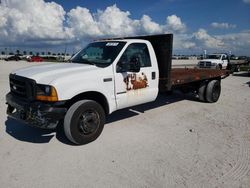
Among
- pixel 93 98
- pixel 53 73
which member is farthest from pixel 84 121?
pixel 53 73

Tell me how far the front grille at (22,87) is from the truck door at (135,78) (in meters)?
1.65

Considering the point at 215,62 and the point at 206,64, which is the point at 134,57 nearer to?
the point at 206,64

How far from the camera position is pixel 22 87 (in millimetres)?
4109

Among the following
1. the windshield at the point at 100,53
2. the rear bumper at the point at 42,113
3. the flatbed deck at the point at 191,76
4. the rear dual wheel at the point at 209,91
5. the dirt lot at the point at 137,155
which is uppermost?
the windshield at the point at 100,53

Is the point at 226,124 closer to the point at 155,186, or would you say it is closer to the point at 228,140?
the point at 228,140

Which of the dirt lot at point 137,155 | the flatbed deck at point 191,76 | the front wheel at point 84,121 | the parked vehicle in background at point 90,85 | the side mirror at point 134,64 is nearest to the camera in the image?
the dirt lot at point 137,155

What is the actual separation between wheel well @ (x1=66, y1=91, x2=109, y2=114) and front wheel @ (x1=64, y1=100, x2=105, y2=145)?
0.54ft

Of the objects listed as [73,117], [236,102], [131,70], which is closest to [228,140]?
[131,70]

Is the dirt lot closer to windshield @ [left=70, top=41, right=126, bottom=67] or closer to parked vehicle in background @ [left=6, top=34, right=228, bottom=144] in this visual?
parked vehicle in background @ [left=6, top=34, right=228, bottom=144]

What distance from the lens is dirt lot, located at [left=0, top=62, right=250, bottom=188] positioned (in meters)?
3.14

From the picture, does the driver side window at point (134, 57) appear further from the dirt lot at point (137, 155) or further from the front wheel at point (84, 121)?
the dirt lot at point (137, 155)

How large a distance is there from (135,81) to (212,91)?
4.14 meters

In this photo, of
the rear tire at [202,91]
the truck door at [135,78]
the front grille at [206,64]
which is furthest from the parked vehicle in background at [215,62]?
the truck door at [135,78]

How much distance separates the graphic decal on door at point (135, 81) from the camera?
15.6 ft
